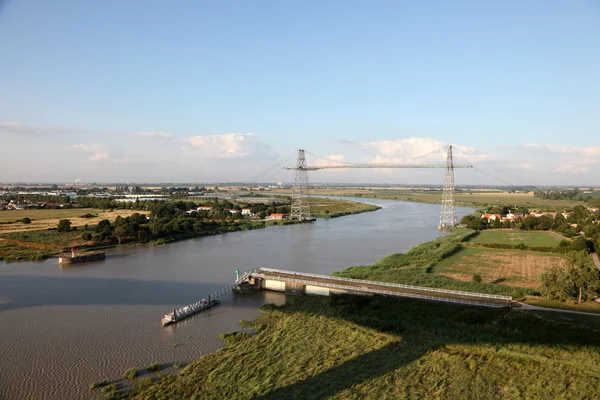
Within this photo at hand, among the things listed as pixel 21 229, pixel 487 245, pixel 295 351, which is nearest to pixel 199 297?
pixel 295 351

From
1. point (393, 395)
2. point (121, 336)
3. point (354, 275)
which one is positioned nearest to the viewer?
point (393, 395)

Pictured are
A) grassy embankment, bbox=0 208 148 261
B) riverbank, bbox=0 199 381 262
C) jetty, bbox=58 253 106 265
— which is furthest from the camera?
riverbank, bbox=0 199 381 262

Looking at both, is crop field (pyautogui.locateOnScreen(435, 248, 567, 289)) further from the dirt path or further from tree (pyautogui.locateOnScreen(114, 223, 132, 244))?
tree (pyautogui.locateOnScreen(114, 223, 132, 244))

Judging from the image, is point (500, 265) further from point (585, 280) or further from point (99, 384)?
point (99, 384)

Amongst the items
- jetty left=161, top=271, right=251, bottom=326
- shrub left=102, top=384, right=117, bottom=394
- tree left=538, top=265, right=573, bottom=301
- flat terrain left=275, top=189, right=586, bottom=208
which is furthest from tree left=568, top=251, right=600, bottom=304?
flat terrain left=275, top=189, right=586, bottom=208

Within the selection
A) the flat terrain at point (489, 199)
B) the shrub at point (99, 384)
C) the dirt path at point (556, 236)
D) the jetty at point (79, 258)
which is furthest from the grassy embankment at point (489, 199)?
the shrub at point (99, 384)

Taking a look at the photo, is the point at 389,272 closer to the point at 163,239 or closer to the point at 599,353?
the point at 599,353
